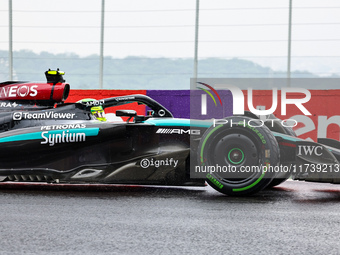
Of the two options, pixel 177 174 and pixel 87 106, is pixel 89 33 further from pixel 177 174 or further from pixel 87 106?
pixel 177 174

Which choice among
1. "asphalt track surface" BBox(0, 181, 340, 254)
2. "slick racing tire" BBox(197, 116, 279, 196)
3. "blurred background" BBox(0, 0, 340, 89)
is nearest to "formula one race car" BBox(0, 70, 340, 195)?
"slick racing tire" BBox(197, 116, 279, 196)

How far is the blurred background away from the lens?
12.4 meters

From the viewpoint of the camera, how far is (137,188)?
7.17 metres

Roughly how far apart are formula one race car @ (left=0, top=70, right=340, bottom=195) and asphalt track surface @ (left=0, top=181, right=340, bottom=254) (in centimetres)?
22

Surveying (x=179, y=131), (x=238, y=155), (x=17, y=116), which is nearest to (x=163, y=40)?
(x=17, y=116)

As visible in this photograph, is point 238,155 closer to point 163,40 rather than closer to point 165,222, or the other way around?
point 165,222

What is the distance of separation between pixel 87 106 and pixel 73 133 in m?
0.55

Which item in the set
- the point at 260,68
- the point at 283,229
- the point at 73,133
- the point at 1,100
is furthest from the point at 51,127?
the point at 260,68

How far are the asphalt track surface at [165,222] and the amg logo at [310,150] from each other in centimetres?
49

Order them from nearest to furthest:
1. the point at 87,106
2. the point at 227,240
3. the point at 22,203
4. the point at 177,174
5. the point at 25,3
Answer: the point at 227,240, the point at 22,203, the point at 177,174, the point at 87,106, the point at 25,3

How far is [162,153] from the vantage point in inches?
253

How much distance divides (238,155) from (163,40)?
7.24 m

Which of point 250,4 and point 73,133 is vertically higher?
point 250,4

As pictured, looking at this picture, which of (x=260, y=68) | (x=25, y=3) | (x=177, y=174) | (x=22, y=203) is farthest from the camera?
(x=25, y=3)
